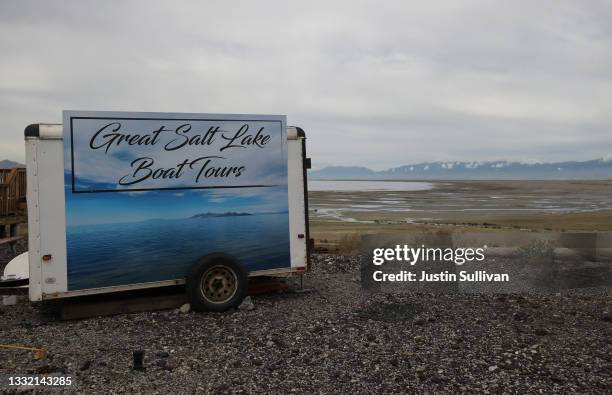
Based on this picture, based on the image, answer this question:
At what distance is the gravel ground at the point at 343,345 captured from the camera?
6098 millimetres

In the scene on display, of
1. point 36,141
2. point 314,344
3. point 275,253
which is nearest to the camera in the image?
point 314,344

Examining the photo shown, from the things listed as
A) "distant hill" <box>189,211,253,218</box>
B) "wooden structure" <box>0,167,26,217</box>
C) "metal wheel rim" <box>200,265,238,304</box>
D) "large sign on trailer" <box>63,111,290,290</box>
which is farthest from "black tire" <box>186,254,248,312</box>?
"wooden structure" <box>0,167,26,217</box>

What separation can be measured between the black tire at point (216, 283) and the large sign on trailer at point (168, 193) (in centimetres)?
23

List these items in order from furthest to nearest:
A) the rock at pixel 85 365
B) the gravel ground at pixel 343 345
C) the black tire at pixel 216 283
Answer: the black tire at pixel 216 283 < the rock at pixel 85 365 < the gravel ground at pixel 343 345

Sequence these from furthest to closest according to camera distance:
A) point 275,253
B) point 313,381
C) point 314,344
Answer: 1. point 275,253
2. point 314,344
3. point 313,381

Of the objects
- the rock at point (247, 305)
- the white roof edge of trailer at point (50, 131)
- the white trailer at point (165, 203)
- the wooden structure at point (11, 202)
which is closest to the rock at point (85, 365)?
the white trailer at point (165, 203)

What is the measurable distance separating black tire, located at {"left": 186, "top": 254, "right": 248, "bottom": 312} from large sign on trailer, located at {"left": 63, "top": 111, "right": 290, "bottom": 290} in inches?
9.1

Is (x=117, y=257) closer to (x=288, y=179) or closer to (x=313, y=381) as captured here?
(x=288, y=179)

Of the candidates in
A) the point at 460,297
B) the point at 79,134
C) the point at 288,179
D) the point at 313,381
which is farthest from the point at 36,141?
the point at 460,297

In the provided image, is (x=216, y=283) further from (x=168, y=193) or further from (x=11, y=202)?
(x=11, y=202)

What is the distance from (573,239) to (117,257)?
53.9ft

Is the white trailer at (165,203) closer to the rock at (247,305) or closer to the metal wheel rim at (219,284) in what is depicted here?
the metal wheel rim at (219,284)

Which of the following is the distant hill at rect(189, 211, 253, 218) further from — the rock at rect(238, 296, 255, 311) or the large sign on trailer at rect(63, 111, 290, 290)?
the rock at rect(238, 296, 255, 311)

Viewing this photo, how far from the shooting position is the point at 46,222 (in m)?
7.96
